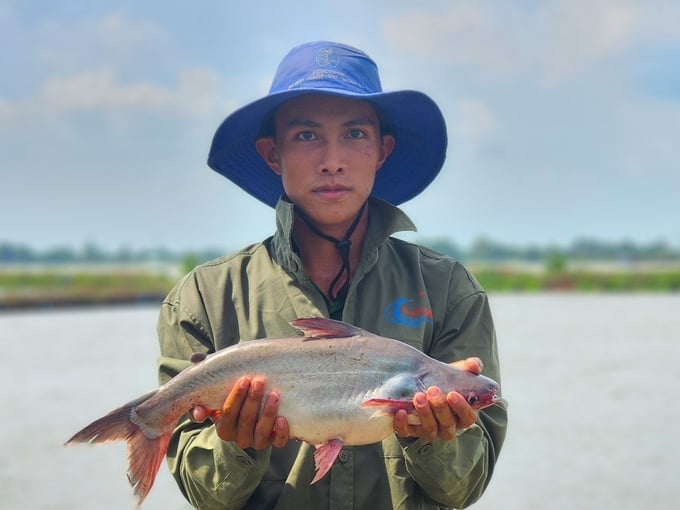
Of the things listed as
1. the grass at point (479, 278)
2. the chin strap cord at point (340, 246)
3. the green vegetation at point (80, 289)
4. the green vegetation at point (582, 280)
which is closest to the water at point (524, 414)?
the green vegetation at point (80, 289)

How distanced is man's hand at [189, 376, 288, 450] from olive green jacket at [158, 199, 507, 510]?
11 cm

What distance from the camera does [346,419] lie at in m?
2.78

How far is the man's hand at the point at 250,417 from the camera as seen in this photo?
2.75 meters

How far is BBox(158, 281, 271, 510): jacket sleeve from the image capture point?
2918mm

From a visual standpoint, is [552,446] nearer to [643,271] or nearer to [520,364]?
[520,364]

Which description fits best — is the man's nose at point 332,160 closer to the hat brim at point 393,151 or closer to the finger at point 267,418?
the hat brim at point 393,151

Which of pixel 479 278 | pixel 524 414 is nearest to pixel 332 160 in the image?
pixel 524 414

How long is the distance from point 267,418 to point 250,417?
58mm

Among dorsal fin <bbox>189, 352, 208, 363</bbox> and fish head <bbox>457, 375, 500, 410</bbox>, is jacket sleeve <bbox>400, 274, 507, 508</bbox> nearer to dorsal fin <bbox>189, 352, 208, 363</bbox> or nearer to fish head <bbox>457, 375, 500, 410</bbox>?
fish head <bbox>457, 375, 500, 410</bbox>

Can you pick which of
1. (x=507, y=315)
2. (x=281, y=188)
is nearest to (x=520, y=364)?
(x=507, y=315)

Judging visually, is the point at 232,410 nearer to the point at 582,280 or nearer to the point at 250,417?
the point at 250,417

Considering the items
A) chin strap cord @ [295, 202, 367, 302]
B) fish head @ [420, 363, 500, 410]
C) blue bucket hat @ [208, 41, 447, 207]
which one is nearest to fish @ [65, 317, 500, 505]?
fish head @ [420, 363, 500, 410]

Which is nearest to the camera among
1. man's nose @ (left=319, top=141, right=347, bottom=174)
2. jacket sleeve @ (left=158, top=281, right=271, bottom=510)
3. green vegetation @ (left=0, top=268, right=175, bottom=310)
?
jacket sleeve @ (left=158, top=281, right=271, bottom=510)

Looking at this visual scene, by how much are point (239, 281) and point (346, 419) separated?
78 centimetres
